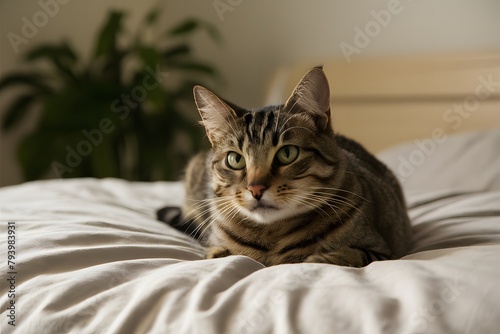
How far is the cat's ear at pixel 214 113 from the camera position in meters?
1.18

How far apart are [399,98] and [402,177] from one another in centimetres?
66

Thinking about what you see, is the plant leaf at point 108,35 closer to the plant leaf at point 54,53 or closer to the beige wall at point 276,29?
the plant leaf at point 54,53

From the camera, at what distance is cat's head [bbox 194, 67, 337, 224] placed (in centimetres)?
107

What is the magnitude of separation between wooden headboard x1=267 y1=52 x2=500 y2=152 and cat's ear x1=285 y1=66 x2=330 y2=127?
1.49 meters

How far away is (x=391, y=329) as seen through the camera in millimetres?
731

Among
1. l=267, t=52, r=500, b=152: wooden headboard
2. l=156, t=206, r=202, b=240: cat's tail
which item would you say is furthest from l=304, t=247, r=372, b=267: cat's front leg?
l=267, t=52, r=500, b=152: wooden headboard

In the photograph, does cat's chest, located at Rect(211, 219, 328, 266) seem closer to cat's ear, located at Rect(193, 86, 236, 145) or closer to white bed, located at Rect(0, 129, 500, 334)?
white bed, located at Rect(0, 129, 500, 334)

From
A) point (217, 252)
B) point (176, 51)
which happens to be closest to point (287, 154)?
point (217, 252)

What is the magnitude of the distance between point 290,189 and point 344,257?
0.50 feet

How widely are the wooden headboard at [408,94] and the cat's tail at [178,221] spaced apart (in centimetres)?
132

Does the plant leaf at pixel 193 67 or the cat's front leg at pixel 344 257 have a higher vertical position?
the plant leaf at pixel 193 67

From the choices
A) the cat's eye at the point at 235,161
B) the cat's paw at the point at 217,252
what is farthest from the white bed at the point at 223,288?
the cat's eye at the point at 235,161

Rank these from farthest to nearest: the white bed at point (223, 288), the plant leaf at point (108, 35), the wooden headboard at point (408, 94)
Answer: the plant leaf at point (108, 35)
the wooden headboard at point (408, 94)
the white bed at point (223, 288)

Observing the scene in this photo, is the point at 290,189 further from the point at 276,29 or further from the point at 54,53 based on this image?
the point at 276,29
